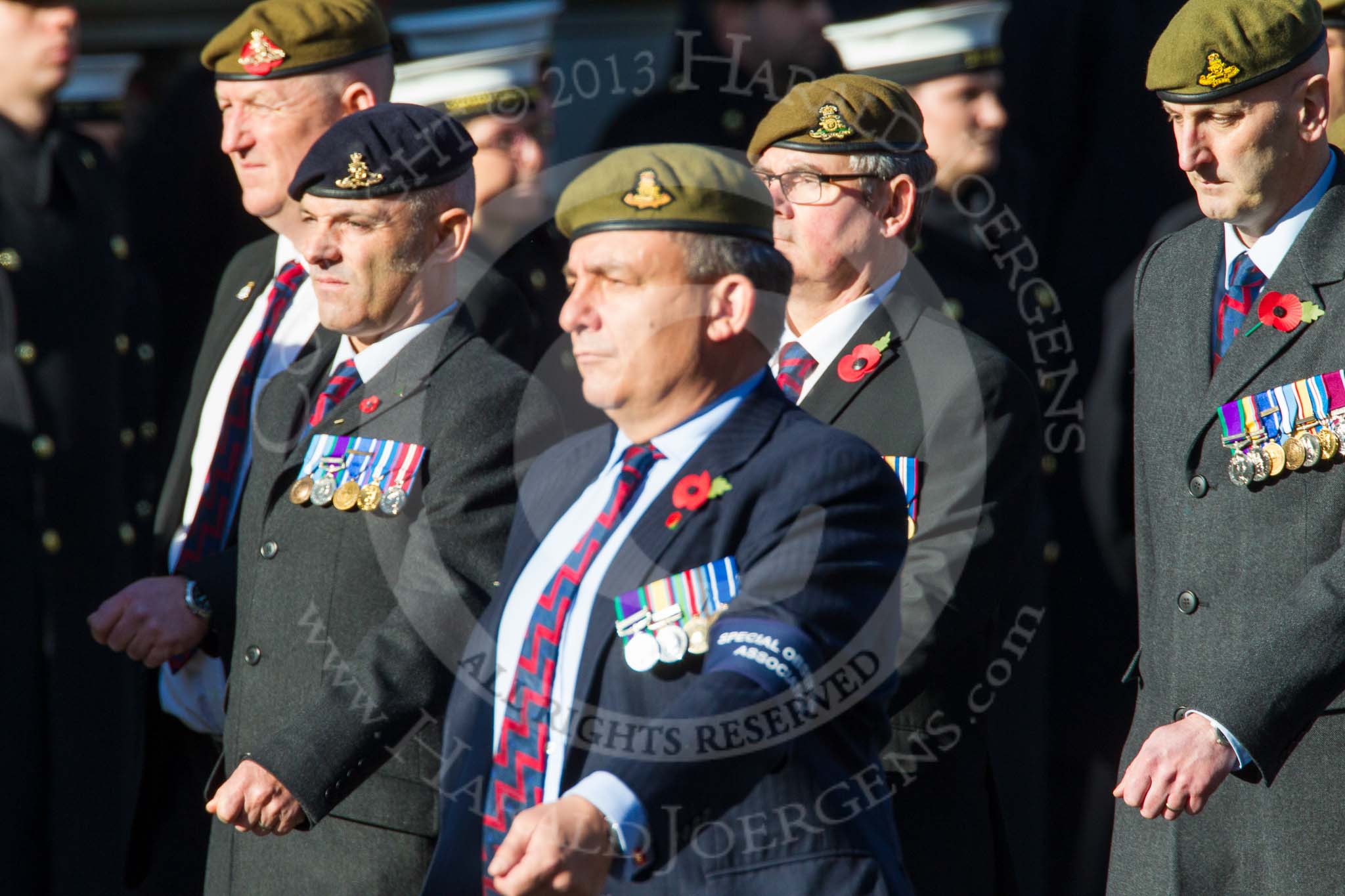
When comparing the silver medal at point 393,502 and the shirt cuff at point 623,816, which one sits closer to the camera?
the shirt cuff at point 623,816

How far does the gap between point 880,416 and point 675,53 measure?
2354 millimetres

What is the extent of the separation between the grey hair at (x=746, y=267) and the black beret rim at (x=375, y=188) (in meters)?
0.88

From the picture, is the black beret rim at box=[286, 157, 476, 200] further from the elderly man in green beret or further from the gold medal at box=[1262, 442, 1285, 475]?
the gold medal at box=[1262, 442, 1285, 475]

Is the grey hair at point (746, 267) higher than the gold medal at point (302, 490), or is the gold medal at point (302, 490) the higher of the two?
the grey hair at point (746, 267)

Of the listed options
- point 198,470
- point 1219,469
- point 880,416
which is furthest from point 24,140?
point 1219,469

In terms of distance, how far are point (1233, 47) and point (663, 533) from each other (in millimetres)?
1189

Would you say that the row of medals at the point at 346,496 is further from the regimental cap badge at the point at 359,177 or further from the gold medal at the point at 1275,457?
the gold medal at the point at 1275,457

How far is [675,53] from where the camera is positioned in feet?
18.3

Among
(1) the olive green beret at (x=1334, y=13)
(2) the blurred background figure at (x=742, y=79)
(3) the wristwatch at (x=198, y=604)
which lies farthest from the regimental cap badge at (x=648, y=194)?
(2) the blurred background figure at (x=742, y=79)

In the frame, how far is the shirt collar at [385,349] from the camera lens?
3518 millimetres

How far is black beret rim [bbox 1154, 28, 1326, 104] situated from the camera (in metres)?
3.07

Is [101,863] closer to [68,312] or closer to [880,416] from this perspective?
[68,312]

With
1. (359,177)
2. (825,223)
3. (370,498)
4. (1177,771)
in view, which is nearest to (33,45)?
(359,177)

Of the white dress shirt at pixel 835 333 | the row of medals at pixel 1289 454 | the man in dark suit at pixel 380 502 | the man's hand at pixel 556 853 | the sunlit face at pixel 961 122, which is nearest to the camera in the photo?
the man's hand at pixel 556 853
